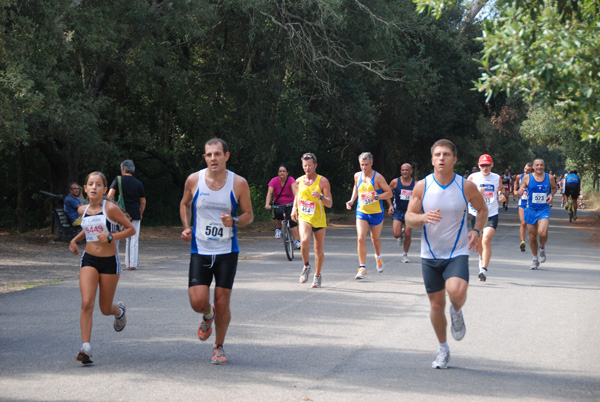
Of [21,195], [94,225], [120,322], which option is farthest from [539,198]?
[21,195]

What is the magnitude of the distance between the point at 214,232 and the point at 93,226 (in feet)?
3.80

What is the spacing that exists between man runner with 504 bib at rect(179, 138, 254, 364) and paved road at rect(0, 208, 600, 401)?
1.31ft

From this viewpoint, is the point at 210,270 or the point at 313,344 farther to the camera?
the point at 313,344

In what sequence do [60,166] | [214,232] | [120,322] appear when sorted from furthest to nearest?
[60,166] → [120,322] → [214,232]

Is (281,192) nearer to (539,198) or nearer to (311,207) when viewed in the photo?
(311,207)

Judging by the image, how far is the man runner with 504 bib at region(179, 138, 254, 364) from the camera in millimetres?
6938

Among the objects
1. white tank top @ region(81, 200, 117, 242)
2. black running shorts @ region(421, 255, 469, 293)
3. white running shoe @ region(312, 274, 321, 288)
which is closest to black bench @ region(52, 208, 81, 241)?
white running shoe @ region(312, 274, 321, 288)

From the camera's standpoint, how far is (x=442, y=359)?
22.4 feet

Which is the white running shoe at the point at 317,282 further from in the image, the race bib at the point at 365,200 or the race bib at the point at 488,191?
the race bib at the point at 488,191

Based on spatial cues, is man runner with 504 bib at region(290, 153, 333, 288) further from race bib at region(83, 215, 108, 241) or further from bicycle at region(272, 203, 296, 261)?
race bib at region(83, 215, 108, 241)

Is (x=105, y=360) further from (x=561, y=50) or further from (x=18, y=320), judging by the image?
(x=561, y=50)

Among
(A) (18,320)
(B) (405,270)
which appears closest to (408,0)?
(B) (405,270)

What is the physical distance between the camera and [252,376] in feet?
21.3

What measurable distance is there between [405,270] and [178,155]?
17417mm
